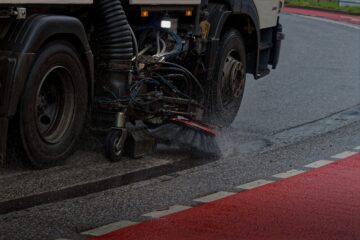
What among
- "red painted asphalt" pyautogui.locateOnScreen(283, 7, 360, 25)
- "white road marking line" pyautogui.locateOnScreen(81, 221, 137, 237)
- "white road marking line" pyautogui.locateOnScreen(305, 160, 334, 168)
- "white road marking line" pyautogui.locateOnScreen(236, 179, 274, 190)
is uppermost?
"white road marking line" pyautogui.locateOnScreen(81, 221, 137, 237)

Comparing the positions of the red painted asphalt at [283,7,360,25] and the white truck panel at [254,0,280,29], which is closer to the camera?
the white truck panel at [254,0,280,29]

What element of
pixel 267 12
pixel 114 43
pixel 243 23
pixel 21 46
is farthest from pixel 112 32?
pixel 267 12

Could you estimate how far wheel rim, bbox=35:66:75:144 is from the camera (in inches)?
324

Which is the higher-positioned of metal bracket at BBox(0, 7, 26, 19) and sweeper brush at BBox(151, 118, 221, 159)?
metal bracket at BBox(0, 7, 26, 19)

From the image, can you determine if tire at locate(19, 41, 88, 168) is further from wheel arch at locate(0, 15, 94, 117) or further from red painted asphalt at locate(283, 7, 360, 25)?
red painted asphalt at locate(283, 7, 360, 25)

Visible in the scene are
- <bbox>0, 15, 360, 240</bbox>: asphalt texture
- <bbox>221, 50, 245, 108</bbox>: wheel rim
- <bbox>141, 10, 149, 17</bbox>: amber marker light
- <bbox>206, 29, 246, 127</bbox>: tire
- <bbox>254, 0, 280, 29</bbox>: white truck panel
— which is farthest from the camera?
<bbox>254, 0, 280, 29</bbox>: white truck panel

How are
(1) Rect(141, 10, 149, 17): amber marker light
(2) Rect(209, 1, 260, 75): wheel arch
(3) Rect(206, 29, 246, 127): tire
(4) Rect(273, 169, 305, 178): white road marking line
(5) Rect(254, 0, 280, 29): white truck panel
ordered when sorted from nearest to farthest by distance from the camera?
(4) Rect(273, 169, 305, 178): white road marking line, (1) Rect(141, 10, 149, 17): amber marker light, (2) Rect(209, 1, 260, 75): wheel arch, (3) Rect(206, 29, 246, 127): tire, (5) Rect(254, 0, 280, 29): white truck panel

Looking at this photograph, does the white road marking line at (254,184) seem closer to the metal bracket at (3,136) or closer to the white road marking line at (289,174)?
the white road marking line at (289,174)

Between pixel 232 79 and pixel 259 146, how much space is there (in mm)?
1025

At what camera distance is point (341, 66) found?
18.8 metres

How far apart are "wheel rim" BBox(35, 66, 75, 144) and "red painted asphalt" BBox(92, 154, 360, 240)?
1.56m

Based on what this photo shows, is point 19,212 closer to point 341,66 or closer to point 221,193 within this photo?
point 221,193

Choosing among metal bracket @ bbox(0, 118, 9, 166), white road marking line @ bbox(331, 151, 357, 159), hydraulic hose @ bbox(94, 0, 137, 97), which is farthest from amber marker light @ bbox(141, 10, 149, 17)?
white road marking line @ bbox(331, 151, 357, 159)

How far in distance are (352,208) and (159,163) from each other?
2074mm
